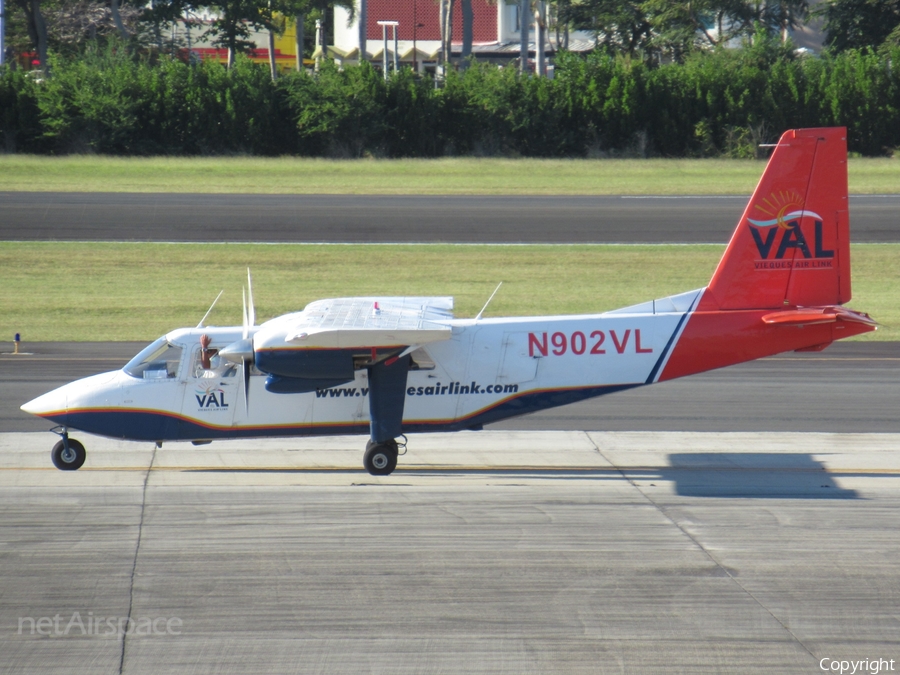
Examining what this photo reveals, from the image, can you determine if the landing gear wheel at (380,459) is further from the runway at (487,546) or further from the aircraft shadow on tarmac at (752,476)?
the aircraft shadow on tarmac at (752,476)

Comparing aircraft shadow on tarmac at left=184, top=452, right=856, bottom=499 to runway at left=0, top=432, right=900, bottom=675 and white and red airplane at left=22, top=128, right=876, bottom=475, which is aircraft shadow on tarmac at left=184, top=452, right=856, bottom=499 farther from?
white and red airplane at left=22, top=128, right=876, bottom=475

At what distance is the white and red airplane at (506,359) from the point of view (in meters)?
14.0

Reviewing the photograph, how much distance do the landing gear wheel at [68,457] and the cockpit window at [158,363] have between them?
4.37ft

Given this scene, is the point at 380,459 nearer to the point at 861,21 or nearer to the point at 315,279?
the point at 315,279

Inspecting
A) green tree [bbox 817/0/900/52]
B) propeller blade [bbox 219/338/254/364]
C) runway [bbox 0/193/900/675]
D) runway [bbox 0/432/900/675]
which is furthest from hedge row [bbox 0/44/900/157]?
propeller blade [bbox 219/338/254/364]

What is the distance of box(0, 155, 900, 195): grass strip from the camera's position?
46.6 meters

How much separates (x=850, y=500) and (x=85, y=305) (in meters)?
21.9

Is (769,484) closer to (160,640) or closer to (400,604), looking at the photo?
(400,604)

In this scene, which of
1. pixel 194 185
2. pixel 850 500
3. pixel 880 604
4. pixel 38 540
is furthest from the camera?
pixel 194 185

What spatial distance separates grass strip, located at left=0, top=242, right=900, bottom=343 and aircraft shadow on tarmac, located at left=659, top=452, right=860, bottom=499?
11.5 metres

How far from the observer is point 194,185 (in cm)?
4697

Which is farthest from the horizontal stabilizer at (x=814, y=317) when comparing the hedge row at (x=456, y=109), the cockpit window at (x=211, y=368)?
the hedge row at (x=456, y=109)

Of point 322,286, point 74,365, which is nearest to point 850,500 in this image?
point 74,365

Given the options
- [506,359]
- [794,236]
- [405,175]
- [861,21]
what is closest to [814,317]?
[794,236]
